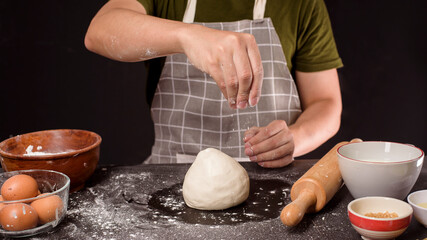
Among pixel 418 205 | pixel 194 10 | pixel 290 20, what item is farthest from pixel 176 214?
pixel 290 20

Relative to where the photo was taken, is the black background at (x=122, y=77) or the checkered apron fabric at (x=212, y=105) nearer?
the checkered apron fabric at (x=212, y=105)

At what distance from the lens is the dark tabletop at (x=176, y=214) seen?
0.96m

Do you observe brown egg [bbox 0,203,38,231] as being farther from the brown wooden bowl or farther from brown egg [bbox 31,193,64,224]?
the brown wooden bowl

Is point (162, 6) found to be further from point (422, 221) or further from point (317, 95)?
point (422, 221)

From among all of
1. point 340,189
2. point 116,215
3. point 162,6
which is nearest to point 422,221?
point 340,189

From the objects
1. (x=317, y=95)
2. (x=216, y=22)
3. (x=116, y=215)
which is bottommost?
(x=116, y=215)

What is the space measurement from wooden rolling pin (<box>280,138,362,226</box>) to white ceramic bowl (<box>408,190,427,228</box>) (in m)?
0.18

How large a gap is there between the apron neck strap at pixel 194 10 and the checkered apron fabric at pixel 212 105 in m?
0.03

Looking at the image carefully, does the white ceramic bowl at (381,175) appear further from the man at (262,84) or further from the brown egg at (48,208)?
the brown egg at (48,208)

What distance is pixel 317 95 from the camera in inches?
74.1

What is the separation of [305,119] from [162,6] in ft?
2.41

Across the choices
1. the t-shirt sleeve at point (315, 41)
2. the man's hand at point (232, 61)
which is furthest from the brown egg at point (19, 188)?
the t-shirt sleeve at point (315, 41)

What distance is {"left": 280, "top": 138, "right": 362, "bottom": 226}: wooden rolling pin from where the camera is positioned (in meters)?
0.95

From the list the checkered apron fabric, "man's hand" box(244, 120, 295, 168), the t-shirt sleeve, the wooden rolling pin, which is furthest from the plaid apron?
the wooden rolling pin
